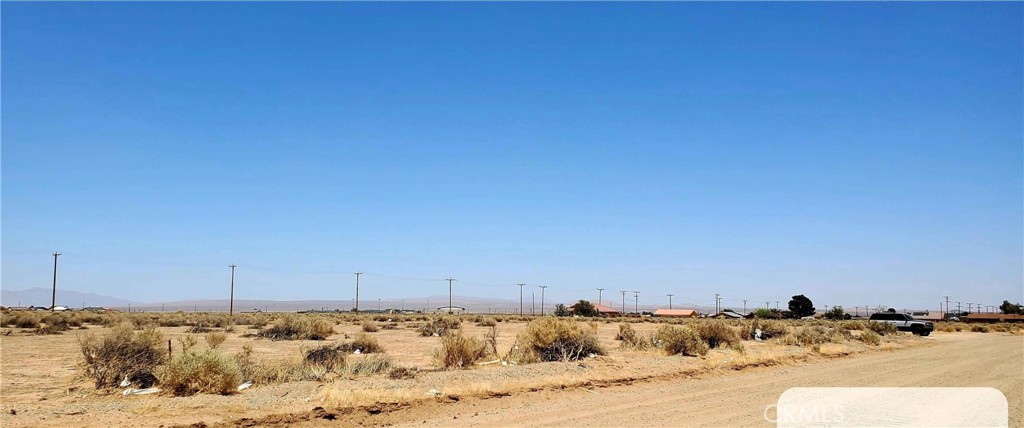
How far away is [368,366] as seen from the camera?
707 inches

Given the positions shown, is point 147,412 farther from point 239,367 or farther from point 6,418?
point 239,367

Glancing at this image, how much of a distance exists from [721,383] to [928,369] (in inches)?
339

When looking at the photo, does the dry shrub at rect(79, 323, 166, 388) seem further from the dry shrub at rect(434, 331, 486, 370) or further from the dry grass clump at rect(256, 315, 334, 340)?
the dry grass clump at rect(256, 315, 334, 340)

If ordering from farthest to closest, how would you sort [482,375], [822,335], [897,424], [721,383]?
[822,335] < [721,383] < [482,375] < [897,424]

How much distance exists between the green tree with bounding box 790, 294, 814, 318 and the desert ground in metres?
126

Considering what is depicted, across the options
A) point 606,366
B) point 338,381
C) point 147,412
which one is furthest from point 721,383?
point 147,412

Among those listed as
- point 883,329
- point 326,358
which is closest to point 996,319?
point 883,329

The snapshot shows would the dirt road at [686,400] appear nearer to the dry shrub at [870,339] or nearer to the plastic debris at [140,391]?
the plastic debris at [140,391]

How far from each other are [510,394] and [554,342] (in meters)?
7.10

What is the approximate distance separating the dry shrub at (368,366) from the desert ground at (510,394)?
42cm

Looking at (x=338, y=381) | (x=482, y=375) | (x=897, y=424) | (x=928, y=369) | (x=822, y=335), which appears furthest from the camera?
(x=822, y=335)

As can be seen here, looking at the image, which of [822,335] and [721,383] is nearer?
[721,383]

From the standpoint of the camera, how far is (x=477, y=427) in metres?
12.5

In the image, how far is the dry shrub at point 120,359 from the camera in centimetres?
1641
